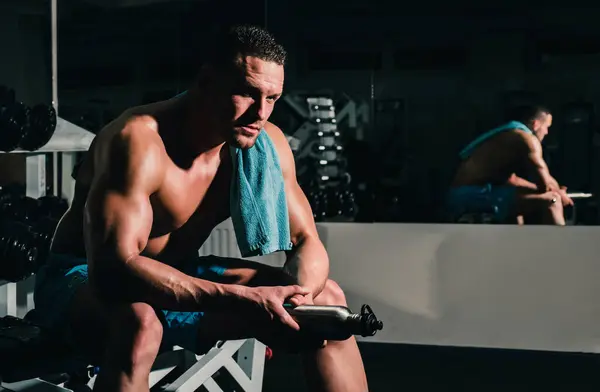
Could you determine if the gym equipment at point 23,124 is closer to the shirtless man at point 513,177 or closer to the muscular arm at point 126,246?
the muscular arm at point 126,246

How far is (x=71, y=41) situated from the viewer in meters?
3.34

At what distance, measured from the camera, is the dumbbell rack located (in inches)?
107

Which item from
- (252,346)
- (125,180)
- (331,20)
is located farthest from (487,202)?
(125,180)

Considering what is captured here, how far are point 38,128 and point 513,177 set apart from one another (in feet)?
5.16

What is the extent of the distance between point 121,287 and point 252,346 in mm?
1076

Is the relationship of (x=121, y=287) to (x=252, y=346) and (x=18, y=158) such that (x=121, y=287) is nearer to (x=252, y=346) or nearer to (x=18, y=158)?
(x=252, y=346)

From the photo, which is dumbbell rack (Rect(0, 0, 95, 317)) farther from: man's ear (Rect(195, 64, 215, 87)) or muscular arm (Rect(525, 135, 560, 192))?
muscular arm (Rect(525, 135, 560, 192))

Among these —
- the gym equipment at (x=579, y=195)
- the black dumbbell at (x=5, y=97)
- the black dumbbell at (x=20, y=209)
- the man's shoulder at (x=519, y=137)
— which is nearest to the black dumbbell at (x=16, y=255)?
the black dumbbell at (x=20, y=209)

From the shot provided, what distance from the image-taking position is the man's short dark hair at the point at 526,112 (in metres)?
3.16

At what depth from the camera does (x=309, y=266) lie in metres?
1.80

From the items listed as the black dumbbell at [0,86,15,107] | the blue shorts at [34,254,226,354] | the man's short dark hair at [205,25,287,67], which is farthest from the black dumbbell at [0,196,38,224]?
the man's short dark hair at [205,25,287,67]

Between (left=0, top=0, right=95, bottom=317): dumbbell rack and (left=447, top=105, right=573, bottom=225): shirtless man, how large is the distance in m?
1.25

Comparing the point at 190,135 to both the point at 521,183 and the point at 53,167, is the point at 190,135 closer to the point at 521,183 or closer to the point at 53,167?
the point at 53,167

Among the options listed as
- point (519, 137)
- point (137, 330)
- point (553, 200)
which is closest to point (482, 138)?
point (519, 137)
